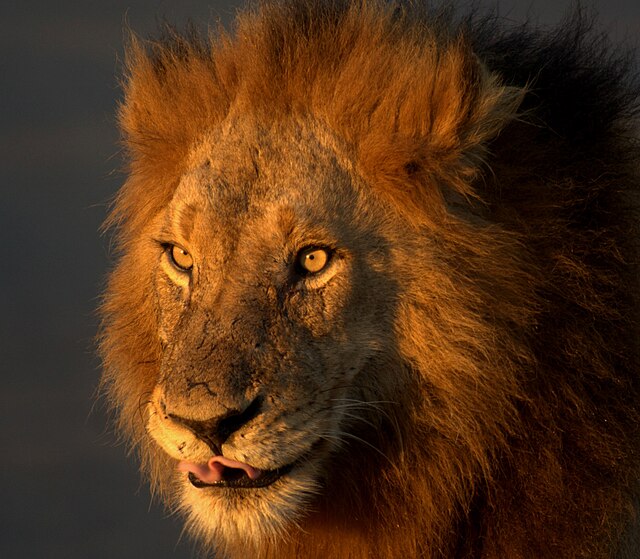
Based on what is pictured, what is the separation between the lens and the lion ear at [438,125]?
15.9 ft

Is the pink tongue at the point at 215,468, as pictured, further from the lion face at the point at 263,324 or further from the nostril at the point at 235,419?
the nostril at the point at 235,419

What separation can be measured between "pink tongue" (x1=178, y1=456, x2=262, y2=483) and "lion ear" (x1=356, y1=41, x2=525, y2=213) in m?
1.16

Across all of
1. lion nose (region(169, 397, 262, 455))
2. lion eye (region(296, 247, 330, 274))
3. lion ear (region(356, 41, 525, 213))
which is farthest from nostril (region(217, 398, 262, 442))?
lion ear (region(356, 41, 525, 213))

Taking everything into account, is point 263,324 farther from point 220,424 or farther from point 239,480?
point 239,480

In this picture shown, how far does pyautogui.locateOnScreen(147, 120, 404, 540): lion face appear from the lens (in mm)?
4449

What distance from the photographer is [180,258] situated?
5.09 m

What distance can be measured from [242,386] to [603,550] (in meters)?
1.59

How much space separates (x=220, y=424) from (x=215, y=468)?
0.23 metres

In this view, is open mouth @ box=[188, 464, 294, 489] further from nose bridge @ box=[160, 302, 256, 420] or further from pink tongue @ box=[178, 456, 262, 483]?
nose bridge @ box=[160, 302, 256, 420]

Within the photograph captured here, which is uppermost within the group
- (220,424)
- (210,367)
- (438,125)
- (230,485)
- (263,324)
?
(438,125)

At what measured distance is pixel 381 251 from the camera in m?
4.88

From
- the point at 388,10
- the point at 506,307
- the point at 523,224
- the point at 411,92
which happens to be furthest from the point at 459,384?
the point at 388,10

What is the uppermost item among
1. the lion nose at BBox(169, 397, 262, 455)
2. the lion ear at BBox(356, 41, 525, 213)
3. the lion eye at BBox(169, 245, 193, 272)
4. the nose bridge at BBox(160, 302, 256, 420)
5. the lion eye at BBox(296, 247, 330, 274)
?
the lion ear at BBox(356, 41, 525, 213)

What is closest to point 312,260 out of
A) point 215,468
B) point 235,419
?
point 235,419
